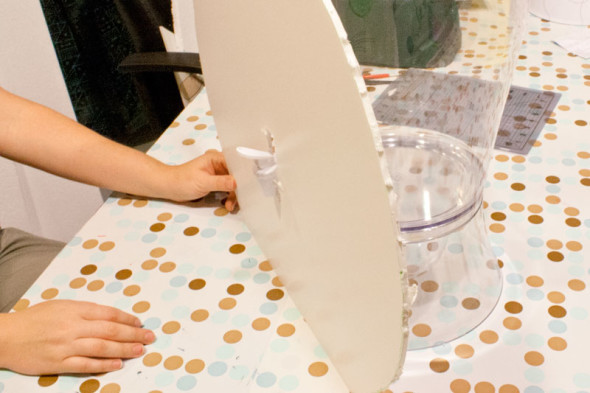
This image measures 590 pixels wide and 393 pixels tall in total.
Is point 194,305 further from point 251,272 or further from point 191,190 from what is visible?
point 191,190

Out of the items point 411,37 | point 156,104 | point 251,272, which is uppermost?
point 411,37

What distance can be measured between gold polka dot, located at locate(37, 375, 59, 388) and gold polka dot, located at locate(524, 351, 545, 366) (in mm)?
535

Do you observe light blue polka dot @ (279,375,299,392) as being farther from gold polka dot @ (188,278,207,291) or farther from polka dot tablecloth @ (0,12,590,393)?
gold polka dot @ (188,278,207,291)

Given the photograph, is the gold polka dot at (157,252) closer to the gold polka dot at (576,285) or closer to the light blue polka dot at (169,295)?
the light blue polka dot at (169,295)

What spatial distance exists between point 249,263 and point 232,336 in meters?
0.13

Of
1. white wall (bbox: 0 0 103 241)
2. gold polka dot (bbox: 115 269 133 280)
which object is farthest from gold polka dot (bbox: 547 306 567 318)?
white wall (bbox: 0 0 103 241)

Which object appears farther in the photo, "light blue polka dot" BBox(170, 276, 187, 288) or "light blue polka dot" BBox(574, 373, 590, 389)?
"light blue polka dot" BBox(170, 276, 187, 288)

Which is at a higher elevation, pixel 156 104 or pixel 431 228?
pixel 431 228

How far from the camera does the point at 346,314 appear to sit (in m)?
0.54

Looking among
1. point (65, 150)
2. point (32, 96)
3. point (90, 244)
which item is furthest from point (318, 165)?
point (32, 96)

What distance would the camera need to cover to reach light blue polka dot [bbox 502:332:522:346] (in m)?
0.66

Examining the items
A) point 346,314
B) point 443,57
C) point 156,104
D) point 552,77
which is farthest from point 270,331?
point 156,104

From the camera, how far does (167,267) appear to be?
0.80m

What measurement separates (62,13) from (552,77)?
1318 millimetres
